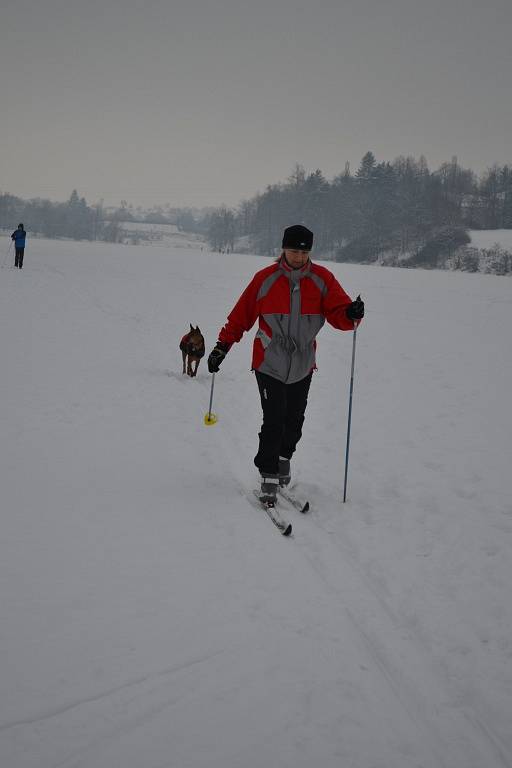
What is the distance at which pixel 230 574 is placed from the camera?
10.8 feet

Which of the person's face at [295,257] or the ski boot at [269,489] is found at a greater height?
the person's face at [295,257]

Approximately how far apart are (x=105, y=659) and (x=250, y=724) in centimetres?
80

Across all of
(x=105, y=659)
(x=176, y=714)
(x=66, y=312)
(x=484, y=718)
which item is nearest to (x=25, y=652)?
(x=105, y=659)

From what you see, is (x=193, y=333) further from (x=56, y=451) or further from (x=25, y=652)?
(x=25, y=652)

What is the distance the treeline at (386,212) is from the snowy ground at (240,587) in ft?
229

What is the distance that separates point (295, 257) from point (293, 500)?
7.01ft

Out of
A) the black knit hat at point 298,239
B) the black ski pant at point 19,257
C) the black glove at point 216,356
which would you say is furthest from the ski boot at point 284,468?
the black ski pant at point 19,257

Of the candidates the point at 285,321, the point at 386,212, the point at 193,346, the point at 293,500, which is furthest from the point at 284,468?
the point at 386,212

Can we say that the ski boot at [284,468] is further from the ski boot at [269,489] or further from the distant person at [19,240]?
the distant person at [19,240]

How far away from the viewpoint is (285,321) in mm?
4184

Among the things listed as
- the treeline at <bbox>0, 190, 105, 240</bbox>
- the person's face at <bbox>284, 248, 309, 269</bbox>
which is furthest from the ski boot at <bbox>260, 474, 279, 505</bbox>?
the treeline at <bbox>0, 190, 105, 240</bbox>

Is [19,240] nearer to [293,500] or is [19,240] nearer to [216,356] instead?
[216,356]

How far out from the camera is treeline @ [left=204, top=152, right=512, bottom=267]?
8119 centimetres

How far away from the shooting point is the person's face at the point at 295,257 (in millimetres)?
4031
